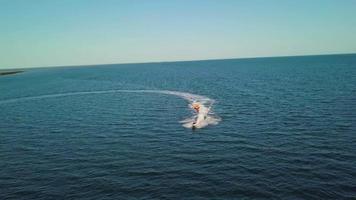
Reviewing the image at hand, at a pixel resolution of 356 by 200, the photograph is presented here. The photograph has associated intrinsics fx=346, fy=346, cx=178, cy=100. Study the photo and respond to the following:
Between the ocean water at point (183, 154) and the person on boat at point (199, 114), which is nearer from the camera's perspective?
the ocean water at point (183, 154)

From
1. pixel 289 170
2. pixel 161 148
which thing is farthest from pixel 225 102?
pixel 289 170

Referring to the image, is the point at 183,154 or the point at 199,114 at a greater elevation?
the point at 199,114

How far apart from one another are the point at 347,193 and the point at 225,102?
56595mm

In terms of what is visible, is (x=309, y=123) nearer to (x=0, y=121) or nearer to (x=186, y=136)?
(x=186, y=136)

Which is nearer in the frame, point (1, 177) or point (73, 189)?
point (73, 189)

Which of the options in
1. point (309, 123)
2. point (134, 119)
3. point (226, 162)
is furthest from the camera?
point (134, 119)

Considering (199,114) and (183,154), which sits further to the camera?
(199,114)

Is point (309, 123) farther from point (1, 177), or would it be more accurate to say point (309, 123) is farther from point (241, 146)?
point (1, 177)

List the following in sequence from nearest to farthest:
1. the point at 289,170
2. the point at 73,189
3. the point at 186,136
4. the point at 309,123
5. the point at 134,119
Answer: the point at 73,189 → the point at 289,170 → the point at 186,136 → the point at 309,123 → the point at 134,119

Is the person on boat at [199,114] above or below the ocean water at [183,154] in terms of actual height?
above

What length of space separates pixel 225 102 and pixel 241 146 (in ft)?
133

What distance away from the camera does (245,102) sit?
286ft

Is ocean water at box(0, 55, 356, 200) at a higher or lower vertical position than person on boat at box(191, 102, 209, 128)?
lower

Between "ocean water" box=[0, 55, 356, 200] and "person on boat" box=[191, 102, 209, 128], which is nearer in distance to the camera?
"ocean water" box=[0, 55, 356, 200]
